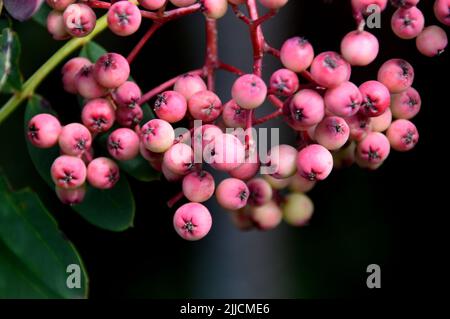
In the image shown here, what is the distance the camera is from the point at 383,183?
5.53ft

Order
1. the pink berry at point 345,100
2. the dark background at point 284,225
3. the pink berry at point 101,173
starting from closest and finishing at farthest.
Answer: the pink berry at point 345,100
the pink berry at point 101,173
the dark background at point 284,225

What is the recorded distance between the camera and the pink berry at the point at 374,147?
0.92 m

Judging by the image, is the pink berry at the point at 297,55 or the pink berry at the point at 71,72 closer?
the pink berry at the point at 297,55

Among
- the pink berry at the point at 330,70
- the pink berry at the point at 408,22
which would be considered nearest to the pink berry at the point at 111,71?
the pink berry at the point at 330,70

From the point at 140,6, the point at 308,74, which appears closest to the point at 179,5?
the point at 140,6

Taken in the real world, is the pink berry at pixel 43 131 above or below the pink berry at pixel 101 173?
above

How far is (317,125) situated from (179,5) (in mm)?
220

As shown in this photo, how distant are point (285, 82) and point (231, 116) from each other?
78 millimetres

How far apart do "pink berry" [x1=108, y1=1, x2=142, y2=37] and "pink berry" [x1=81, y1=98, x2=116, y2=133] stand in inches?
3.9

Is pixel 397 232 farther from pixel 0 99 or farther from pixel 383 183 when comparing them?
pixel 0 99

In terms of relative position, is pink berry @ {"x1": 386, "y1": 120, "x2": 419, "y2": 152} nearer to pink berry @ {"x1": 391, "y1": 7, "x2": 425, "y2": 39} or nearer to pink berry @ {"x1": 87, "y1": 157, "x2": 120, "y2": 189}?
pink berry @ {"x1": 391, "y1": 7, "x2": 425, "y2": 39}

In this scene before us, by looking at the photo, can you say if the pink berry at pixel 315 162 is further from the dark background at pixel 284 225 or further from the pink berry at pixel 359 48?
the dark background at pixel 284 225

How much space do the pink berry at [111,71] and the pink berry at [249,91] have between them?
0.14 metres

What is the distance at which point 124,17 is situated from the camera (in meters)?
0.84
